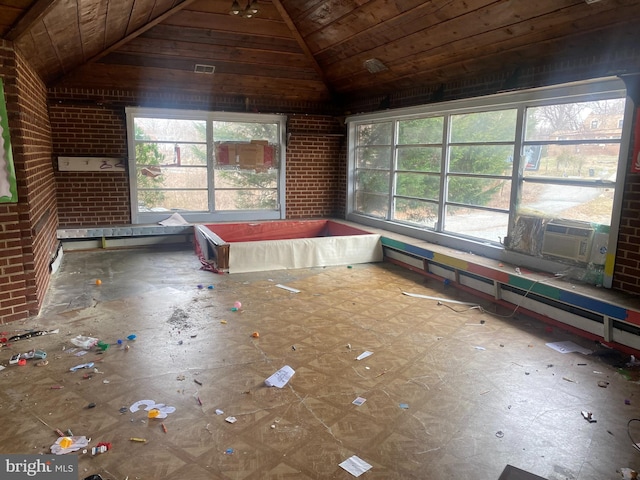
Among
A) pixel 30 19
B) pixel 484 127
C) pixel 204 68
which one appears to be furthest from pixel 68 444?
pixel 204 68

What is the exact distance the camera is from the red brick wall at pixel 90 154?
22.4 ft

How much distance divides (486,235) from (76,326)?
15.1 feet

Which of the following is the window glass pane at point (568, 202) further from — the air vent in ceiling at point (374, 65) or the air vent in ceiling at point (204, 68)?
the air vent in ceiling at point (204, 68)

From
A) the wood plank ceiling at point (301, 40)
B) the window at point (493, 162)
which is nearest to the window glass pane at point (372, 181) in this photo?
the window at point (493, 162)

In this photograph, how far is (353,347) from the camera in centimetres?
371

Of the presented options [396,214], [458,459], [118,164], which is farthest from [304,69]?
[458,459]

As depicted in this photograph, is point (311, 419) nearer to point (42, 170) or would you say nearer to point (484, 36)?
point (484, 36)

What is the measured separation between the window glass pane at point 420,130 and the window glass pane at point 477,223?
1.07 metres

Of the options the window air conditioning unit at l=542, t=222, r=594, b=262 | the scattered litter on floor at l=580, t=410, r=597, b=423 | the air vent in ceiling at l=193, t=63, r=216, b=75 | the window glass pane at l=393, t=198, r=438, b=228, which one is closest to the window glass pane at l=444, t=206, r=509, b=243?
Result: the window glass pane at l=393, t=198, r=438, b=228

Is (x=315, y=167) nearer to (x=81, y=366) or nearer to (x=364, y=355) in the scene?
(x=364, y=355)

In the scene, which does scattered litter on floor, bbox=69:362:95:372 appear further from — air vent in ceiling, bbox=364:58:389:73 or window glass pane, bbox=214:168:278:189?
air vent in ceiling, bbox=364:58:389:73

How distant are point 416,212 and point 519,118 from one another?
2194mm

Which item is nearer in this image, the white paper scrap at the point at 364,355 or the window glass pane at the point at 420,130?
the white paper scrap at the point at 364,355

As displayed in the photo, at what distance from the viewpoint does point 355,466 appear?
2.27 m
